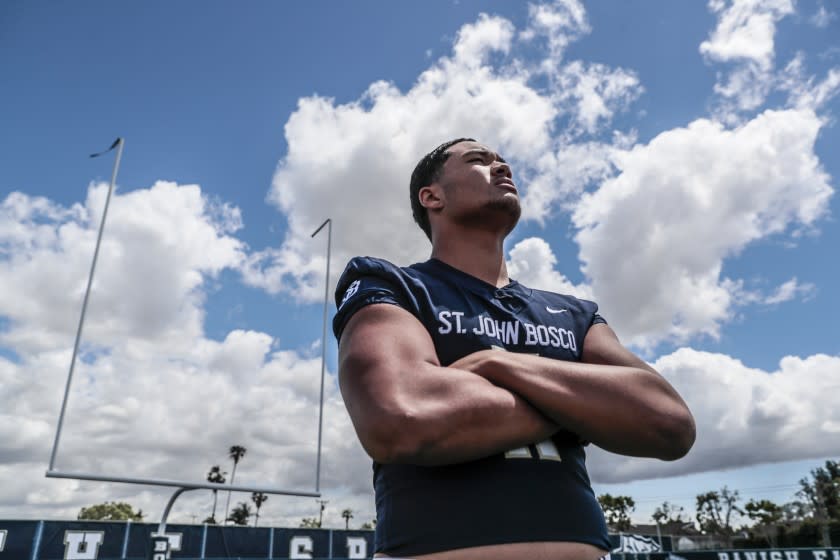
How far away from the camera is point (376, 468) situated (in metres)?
1.33

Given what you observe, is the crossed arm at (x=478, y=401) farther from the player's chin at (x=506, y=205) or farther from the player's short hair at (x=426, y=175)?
the player's short hair at (x=426, y=175)

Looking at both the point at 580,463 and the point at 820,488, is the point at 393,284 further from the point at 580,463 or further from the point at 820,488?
the point at 820,488

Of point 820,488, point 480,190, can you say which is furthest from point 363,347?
point 820,488

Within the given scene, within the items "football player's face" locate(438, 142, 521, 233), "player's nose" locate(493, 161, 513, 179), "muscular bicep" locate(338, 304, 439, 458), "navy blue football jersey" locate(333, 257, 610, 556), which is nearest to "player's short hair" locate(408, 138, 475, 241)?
"football player's face" locate(438, 142, 521, 233)

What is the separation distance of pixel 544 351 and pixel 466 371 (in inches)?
15.0

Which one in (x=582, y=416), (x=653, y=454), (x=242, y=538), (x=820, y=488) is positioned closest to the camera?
(x=582, y=416)

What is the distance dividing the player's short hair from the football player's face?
4 cm

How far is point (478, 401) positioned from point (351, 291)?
44 cm

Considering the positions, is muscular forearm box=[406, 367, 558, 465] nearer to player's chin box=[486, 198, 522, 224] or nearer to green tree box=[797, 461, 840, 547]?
player's chin box=[486, 198, 522, 224]

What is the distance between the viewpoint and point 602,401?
1.20m

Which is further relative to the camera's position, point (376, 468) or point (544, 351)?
point (544, 351)

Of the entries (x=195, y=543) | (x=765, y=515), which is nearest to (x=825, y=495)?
(x=765, y=515)

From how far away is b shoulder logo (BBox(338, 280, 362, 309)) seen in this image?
1.36 meters

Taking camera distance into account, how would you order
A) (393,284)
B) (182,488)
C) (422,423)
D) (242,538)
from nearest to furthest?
1. (422,423)
2. (393,284)
3. (182,488)
4. (242,538)
